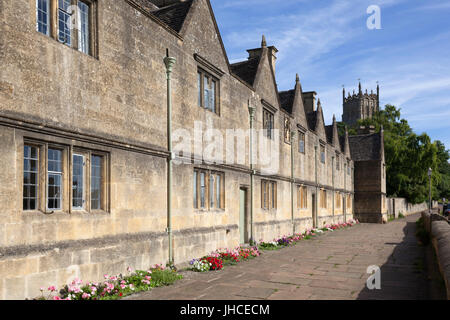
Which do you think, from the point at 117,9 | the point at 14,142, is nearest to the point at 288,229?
the point at 117,9

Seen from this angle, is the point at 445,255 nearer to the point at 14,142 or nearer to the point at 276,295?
the point at 276,295

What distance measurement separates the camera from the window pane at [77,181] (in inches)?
314

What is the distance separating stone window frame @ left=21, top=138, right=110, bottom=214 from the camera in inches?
282

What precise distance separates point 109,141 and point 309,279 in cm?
554

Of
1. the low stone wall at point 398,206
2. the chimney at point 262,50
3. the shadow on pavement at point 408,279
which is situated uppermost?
the chimney at point 262,50

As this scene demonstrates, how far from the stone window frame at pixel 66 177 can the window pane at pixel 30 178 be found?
0.06 metres

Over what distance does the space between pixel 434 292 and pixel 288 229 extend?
12.4 metres

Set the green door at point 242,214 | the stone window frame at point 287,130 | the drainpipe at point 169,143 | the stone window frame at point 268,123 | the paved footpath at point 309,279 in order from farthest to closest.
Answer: the stone window frame at point 287,130 → the stone window frame at point 268,123 → the green door at point 242,214 → the drainpipe at point 169,143 → the paved footpath at point 309,279

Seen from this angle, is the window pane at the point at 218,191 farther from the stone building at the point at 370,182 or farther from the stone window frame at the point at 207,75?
the stone building at the point at 370,182

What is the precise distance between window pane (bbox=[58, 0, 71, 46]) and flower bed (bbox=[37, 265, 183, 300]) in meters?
4.53

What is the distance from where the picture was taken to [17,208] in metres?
6.63

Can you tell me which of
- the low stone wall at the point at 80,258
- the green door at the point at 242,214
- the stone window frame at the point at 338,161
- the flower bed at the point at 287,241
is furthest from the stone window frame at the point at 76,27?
the stone window frame at the point at 338,161

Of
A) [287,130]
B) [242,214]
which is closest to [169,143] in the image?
[242,214]

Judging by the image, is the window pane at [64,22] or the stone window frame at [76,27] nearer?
the stone window frame at [76,27]
